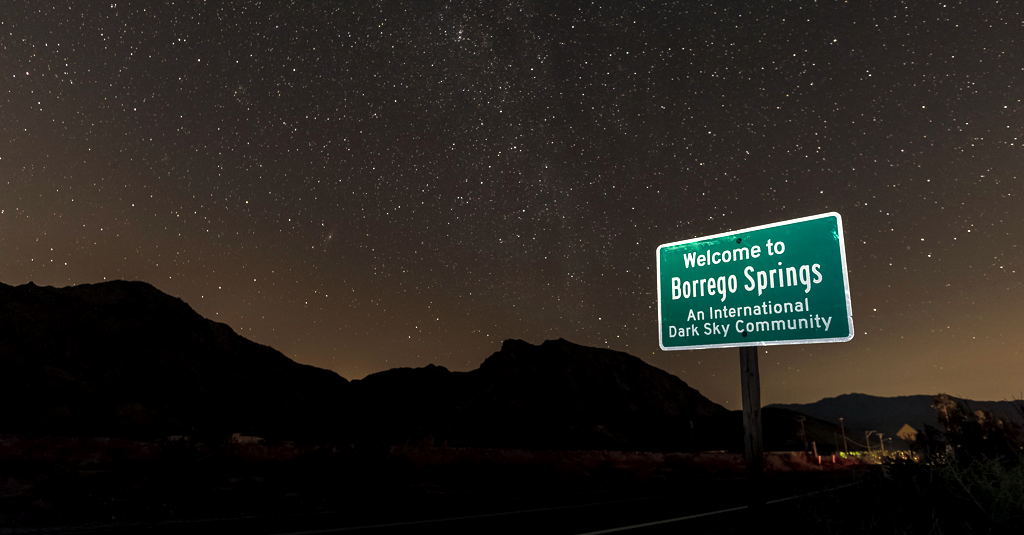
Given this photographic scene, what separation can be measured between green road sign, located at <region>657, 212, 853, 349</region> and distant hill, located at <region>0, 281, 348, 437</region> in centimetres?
13082

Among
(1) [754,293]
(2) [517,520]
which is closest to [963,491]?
(1) [754,293]

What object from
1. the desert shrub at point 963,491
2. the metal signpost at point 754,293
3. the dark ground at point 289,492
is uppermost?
the metal signpost at point 754,293

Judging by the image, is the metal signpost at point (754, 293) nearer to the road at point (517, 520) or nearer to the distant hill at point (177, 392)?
the road at point (517, 520)

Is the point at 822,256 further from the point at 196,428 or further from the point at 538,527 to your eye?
the point at 196,428

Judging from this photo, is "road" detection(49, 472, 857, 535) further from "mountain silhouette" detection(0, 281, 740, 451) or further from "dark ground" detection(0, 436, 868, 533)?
"mountain silhouette" detection(0, 281, 740, 451)

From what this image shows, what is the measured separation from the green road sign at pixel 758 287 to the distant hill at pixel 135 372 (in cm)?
13082

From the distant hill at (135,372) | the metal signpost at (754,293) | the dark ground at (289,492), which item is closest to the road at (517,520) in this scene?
the dark ground at (289,492)

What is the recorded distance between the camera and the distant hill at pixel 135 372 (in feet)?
397

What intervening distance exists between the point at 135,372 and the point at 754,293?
178333mm

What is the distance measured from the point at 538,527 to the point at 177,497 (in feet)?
29.2

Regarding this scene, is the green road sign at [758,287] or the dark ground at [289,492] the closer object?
the green road sign at [758,287]

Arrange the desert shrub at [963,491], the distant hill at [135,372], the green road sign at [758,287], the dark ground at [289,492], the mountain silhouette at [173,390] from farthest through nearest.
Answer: the mountain silhouette at [173,390], the distant hill at [135,372], the dark ground at [289,492], the green road sign at [758,287], the desert shrub at [963,491]

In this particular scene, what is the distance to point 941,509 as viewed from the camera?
535 cm

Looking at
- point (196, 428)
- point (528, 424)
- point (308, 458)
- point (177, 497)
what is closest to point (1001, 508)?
point (177, 497)
